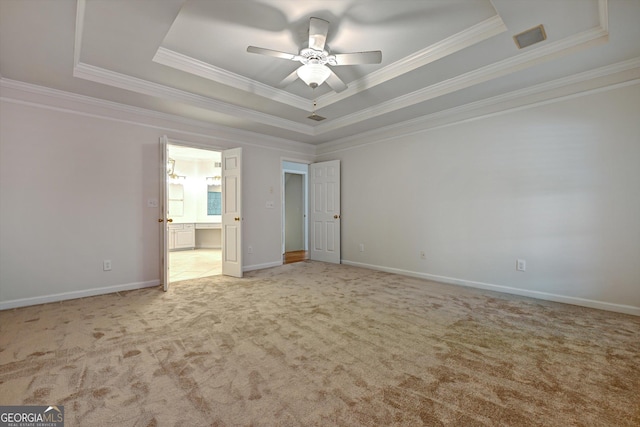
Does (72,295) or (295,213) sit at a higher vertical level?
(295,213)

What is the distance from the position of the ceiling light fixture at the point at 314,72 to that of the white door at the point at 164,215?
253 centimetres

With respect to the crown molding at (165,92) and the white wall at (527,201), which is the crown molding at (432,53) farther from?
the white wall at (527,201)

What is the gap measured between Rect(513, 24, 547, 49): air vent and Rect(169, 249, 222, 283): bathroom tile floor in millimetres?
5432

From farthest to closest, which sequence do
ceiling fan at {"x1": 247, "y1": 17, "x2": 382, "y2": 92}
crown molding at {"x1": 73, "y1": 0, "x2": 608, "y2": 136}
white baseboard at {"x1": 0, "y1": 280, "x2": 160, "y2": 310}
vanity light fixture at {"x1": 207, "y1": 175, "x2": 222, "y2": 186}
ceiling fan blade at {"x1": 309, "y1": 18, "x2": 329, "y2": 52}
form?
vanity light fixture at {"x1": 207, "y1": 175, "x2": 222, "y2": 186} → white baseboard at {"x1": 0, "y1": 280, "x2": 160, "y2": 310} → crown molding at {"x1": 73, "y1": 0, "x2": 608, "y2": 136} → ceiling fan at {"x1": 247, "y1": 17, "x2": 382, "y2": 92} → ceiling fan blade at {"x1": 309, "y1": 18, "x2": 329, "y2": 52}

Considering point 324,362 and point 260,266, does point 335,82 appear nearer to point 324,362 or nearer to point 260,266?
point 324,362

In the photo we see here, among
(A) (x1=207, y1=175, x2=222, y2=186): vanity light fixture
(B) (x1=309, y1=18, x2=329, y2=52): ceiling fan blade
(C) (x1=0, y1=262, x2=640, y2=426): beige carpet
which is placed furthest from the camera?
(A) (x1=207, y1=175, x2=222, y2=186): vanity light fixture

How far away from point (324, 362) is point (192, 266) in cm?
475

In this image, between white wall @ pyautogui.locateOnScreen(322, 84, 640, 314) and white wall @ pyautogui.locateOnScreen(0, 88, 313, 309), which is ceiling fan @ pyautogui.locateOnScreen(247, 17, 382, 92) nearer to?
white wall @ pyautogui.locateOnScreen(322, 84, 640, 314)

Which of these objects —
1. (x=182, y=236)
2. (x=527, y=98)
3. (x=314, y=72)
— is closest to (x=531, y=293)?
(x=527, y=98)

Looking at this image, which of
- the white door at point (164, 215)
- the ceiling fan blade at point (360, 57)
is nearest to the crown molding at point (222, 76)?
the white door at point (164, 215)

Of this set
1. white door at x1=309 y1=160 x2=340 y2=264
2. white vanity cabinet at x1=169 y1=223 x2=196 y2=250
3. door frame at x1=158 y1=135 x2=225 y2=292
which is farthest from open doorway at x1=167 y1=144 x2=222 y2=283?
door frame at x1=158 y1=135 x2=225 y2=292

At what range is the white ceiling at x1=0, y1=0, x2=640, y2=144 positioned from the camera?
8.13 ft

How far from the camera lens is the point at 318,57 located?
291cm

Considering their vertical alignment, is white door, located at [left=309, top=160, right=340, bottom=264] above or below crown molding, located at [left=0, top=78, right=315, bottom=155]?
below
